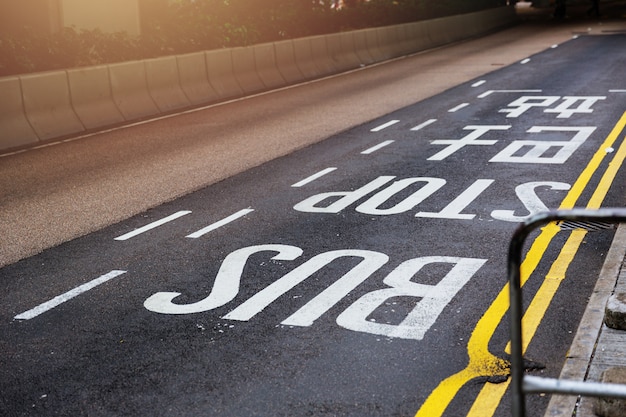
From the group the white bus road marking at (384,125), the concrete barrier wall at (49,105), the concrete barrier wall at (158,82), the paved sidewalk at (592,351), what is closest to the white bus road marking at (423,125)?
the white bus road marking at (384,125)

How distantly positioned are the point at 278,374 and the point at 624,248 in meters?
3.64

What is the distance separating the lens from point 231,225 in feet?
30.6

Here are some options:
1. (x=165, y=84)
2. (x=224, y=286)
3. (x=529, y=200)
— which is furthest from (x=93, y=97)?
(x=224, y=286)

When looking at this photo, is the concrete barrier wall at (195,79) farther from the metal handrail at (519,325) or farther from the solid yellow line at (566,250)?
the metal handrail at (519,325)

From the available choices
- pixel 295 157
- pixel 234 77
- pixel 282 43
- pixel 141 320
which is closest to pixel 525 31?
pixel 282 43

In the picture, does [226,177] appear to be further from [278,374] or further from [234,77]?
[234,77]

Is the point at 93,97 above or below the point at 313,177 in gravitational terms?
above

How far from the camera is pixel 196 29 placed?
2198 centimetres

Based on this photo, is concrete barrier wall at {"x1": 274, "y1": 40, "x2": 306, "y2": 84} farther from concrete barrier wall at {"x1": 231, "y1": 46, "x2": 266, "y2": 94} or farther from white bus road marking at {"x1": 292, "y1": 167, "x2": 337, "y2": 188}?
white bus road marking at {"x1": 292, "y1": 167, "x2": 337, "y2": 188}

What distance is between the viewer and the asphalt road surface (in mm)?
5395

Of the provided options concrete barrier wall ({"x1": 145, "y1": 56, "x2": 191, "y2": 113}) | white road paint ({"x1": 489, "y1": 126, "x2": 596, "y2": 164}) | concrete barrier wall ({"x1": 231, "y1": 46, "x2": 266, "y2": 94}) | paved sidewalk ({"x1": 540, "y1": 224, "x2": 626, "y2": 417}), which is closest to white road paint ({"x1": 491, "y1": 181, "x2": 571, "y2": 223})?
white road paint ({"x1": 489, "y1": 126, "x2": 596, "y2": 164})

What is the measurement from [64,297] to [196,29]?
15.6 m

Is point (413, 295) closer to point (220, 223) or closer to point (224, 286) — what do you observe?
point (224, 286)

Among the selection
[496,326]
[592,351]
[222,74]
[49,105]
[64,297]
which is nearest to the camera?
[592,351]
